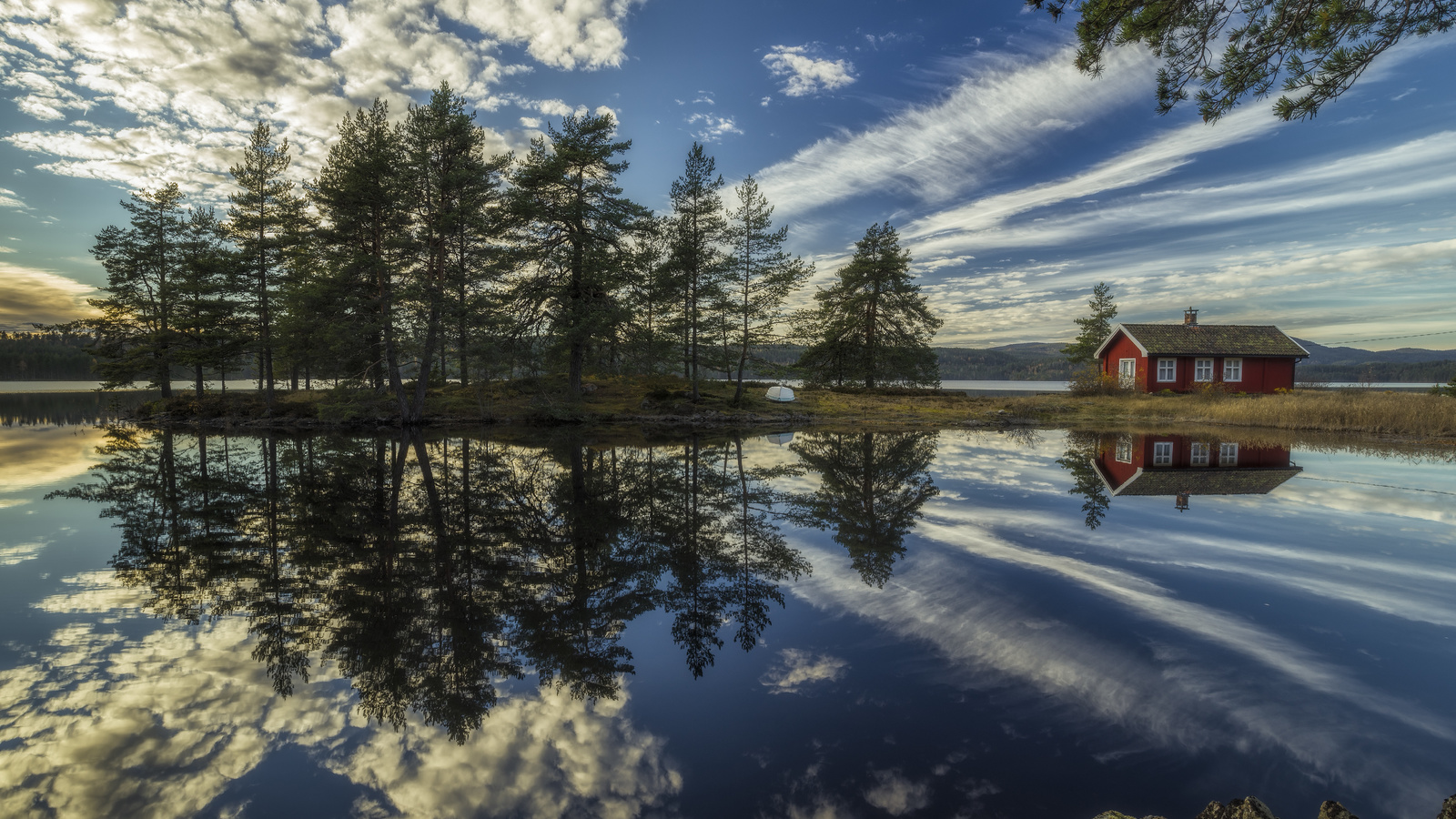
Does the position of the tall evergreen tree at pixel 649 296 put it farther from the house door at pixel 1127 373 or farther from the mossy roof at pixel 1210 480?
the house door at pixel 1127 373

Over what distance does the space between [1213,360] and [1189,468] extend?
1309 inches

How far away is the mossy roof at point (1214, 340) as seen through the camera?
3994cm

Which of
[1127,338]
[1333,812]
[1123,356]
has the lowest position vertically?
[1333,812]

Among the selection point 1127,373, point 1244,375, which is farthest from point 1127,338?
point 1244,375

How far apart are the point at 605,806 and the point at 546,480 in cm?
1078

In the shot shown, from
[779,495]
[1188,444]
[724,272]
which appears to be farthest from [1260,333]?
[779,495]

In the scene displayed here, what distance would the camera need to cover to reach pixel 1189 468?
52.0 ft

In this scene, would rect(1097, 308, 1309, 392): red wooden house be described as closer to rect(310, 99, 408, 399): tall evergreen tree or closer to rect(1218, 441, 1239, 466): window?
rect(1218, 441, 1239, 466): window

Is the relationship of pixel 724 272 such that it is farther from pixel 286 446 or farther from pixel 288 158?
pixel 288 158

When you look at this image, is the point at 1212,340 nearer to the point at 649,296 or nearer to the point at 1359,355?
the point at 649,296

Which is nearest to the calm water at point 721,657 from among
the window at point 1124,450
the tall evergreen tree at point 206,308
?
the window at point 1124,450

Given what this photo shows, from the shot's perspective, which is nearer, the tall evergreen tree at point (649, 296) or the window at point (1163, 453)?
the window at point (1163, 453)

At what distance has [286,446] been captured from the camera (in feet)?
65.9

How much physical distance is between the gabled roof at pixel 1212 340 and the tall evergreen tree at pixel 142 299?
64.2 meters
